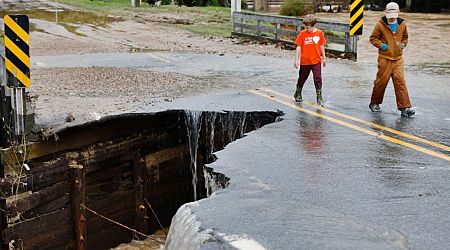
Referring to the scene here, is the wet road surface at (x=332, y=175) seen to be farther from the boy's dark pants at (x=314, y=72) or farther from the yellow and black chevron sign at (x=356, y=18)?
the yellow and black chevron sign at (x=356, y=18)

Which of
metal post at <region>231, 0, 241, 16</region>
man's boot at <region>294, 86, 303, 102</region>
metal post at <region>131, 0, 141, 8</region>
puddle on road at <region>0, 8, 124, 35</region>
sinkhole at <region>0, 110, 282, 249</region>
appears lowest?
sinkhole at <region>0, 110, 282, 249</region>

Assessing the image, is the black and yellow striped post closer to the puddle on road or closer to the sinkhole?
the sinkhole

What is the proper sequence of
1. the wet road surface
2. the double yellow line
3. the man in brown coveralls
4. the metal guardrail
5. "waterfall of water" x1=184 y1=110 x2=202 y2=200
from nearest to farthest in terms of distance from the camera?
the wet road surface < the double yellow line < the man in brown coveralls < "waterfall of water" x1=184 y1=110 x2=202 y2=200 < the metal guardrail

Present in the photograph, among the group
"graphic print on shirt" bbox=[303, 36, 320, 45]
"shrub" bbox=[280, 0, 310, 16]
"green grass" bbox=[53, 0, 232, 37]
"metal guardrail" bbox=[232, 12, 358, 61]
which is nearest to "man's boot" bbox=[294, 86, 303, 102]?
"graphic print on shirt" bbox=[303, 36, 320, 45]

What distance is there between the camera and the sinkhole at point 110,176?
8.92 meters

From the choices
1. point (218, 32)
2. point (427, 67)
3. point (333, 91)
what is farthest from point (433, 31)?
point (333, 91)

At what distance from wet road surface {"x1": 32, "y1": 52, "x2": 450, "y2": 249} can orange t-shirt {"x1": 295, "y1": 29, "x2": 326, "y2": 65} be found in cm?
78

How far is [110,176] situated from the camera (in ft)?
34.6

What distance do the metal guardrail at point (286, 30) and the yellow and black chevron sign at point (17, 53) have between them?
1214 cm

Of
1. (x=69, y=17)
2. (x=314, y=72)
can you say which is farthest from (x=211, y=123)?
(x=69, y=17)

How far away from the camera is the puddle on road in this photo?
30856 millimetres

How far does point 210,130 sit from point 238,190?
430cm

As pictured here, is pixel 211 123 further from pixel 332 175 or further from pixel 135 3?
pixel 135 3

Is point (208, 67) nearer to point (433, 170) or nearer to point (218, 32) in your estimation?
point (433, 170)
